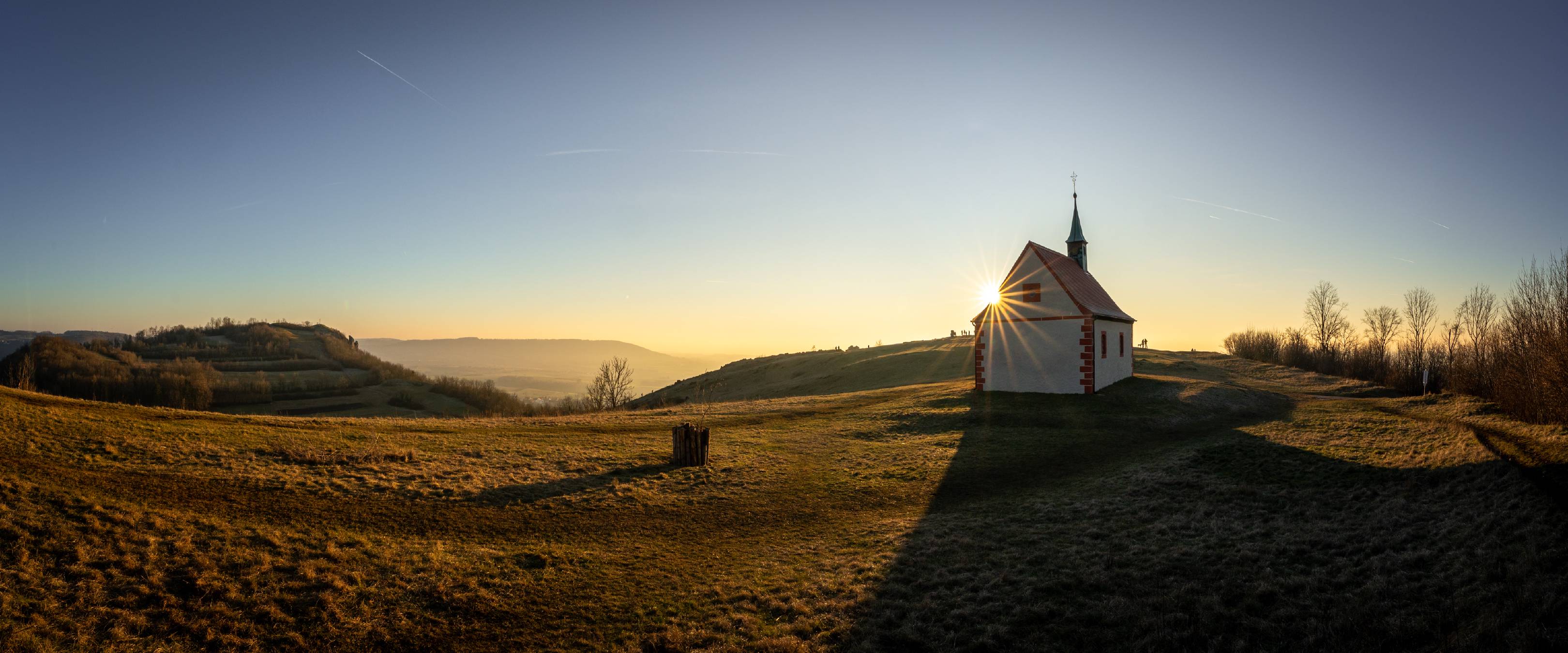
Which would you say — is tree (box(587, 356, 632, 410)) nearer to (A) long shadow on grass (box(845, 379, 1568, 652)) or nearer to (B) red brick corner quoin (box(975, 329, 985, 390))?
(B) red brick corner quoin (box(975, 329, 985, 390))

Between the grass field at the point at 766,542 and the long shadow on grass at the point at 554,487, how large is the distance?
0.38 ft

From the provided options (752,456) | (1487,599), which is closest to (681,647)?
(1487,599)

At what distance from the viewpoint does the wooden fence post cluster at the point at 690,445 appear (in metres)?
17.4

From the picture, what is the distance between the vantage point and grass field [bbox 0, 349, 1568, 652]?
738cm

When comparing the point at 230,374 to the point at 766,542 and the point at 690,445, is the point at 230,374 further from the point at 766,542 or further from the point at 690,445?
the point at 766,542

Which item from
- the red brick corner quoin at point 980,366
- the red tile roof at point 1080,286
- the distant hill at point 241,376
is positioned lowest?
the distant hill at point 241,376

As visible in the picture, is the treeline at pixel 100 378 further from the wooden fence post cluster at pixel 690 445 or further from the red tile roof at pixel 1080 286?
the red tile roof at pixel 1080 286

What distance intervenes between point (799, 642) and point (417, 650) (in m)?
4.69

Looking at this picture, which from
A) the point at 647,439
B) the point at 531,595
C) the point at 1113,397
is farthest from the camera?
the point at 1113,397

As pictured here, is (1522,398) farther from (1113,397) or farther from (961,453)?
(961,453)

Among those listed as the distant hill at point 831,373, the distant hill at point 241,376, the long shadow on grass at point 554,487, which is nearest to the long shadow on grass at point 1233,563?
the long shadow on grass at point 554,487

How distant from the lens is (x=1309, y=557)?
9156mm

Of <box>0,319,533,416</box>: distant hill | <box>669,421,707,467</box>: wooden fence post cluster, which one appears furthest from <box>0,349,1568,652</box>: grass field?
<box>0,319,533,416</box>: distant hill

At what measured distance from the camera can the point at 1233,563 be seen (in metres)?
9.22
